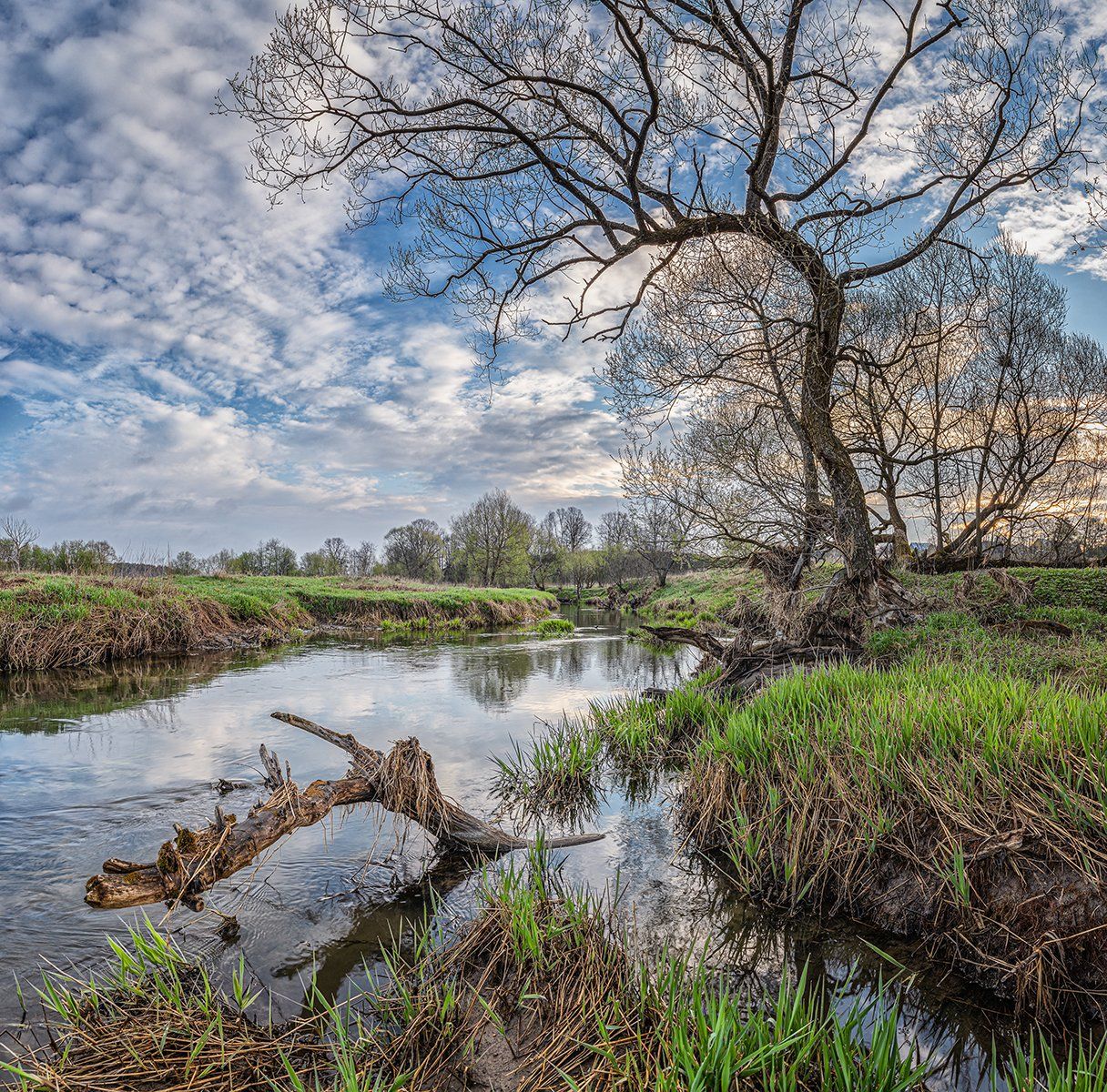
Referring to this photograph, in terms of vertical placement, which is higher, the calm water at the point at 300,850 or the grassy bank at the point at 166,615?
→ the grassy bank at the point at 166,615

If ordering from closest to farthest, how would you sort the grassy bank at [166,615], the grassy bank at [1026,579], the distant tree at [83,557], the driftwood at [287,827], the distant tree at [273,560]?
1. the driftwood at [287,827]
2. the grassy bank at [1026,579]
3. the grassy bank at [166,615]
4. the distant tree at [83,557]
5. the distant tree at [273,560]

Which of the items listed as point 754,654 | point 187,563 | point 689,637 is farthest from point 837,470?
point 187,563

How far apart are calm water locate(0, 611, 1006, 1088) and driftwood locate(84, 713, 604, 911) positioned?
0.39 m

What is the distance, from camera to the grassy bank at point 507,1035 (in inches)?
84.2

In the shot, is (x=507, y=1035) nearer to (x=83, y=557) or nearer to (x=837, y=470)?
(x=837, y=470)

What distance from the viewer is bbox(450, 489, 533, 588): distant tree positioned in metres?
54.0

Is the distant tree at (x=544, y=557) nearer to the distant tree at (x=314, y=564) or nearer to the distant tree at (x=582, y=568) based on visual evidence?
the distant tree at (x=582, y=568)

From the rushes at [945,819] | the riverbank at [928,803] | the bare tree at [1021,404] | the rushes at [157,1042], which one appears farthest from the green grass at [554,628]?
the rushes at [157,1042]

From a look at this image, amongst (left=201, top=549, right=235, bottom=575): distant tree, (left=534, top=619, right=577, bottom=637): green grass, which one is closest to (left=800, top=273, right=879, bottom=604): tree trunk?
(left=534, top=619, right=577, bottom=637): green grass

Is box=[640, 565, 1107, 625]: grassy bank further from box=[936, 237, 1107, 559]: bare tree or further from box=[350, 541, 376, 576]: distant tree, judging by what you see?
box=[350, 541, 376, 576]: distant tree

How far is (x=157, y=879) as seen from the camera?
117 inches

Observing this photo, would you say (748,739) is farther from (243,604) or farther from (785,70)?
(243,604)

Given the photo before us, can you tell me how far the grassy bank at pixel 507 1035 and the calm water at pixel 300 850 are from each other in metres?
0.28

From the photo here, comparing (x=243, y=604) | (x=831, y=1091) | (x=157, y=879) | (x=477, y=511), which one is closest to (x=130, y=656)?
(x=243, y=604)
